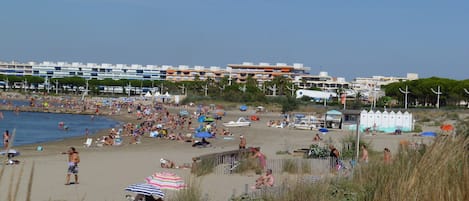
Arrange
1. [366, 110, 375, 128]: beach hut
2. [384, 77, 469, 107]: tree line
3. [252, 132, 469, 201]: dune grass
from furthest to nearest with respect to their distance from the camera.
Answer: [384, 77, 469, 107]: tree line
[366, 110, 375, 128]: beach hut
[252, 132, 469, 201]: dune grass

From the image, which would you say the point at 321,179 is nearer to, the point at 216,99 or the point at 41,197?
the point at 41,197

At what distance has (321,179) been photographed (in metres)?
6.28

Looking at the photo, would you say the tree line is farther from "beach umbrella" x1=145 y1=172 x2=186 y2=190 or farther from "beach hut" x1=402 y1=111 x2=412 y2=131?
"beach umbrella" x1=145 y1=172 x2=186 y2=190

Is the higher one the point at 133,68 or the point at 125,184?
the point at 133,68

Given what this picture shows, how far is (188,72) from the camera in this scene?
477 feet

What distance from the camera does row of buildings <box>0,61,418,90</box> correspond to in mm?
Answer: 133650

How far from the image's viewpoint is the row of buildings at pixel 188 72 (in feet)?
438

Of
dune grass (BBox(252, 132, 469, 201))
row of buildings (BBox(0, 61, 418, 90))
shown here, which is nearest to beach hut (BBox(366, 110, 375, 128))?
dune grass (BBox(252, 132, 469, 201))

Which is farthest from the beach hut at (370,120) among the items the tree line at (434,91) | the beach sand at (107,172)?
the tree line at (434,91)

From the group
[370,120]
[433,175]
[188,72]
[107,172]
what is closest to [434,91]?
[370,120]

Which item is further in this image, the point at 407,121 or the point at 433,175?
the point at 407,121

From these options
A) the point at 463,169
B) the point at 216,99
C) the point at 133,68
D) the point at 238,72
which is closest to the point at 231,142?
the point at 463,169

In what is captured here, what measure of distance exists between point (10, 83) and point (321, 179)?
433 feet

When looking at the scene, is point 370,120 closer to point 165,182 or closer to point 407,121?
point 407,121
